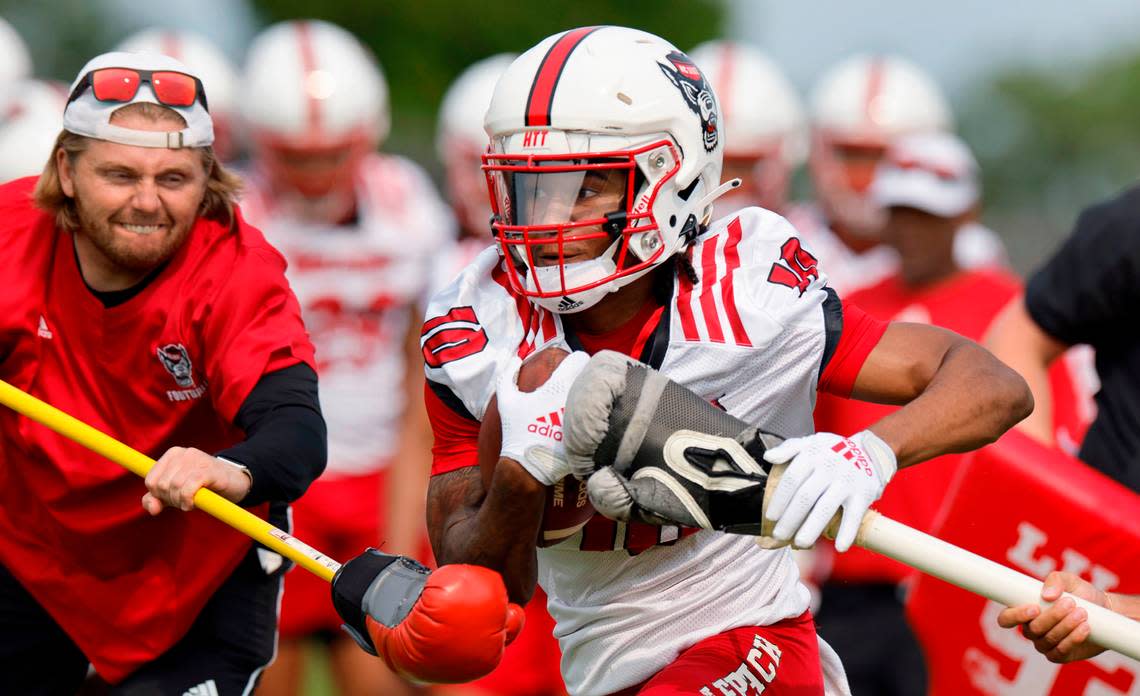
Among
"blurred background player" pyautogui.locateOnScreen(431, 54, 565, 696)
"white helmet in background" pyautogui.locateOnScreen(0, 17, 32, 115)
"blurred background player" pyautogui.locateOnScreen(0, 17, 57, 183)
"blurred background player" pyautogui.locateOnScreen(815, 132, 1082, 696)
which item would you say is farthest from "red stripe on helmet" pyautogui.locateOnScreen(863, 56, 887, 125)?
"white helmet in background" pyautogui.locateOnScreen(0, 17, 32, 115)

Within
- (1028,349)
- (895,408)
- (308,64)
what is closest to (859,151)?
(308,64)

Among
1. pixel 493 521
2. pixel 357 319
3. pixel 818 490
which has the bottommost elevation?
pixel 357 319

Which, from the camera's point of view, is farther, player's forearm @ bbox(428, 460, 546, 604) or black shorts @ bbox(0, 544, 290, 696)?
black shorts @ bbox(0, 544, 290, 696)

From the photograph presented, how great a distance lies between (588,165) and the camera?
3367 millimetres

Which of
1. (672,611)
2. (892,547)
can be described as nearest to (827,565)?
(672,611)

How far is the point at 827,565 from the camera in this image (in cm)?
631

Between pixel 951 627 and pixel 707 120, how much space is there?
1.96m

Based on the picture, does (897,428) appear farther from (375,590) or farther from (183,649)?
(183,649)

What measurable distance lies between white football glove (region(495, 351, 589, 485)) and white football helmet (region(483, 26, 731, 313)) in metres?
0.30

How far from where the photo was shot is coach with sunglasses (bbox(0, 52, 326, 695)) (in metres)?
3.88

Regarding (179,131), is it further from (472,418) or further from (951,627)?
(951,627)

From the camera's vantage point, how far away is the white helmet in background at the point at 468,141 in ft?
24.9

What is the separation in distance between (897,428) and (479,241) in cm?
419

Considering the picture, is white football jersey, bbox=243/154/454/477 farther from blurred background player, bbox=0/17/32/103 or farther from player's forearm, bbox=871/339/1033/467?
player's forearm, bbox=871/339/1033/467
